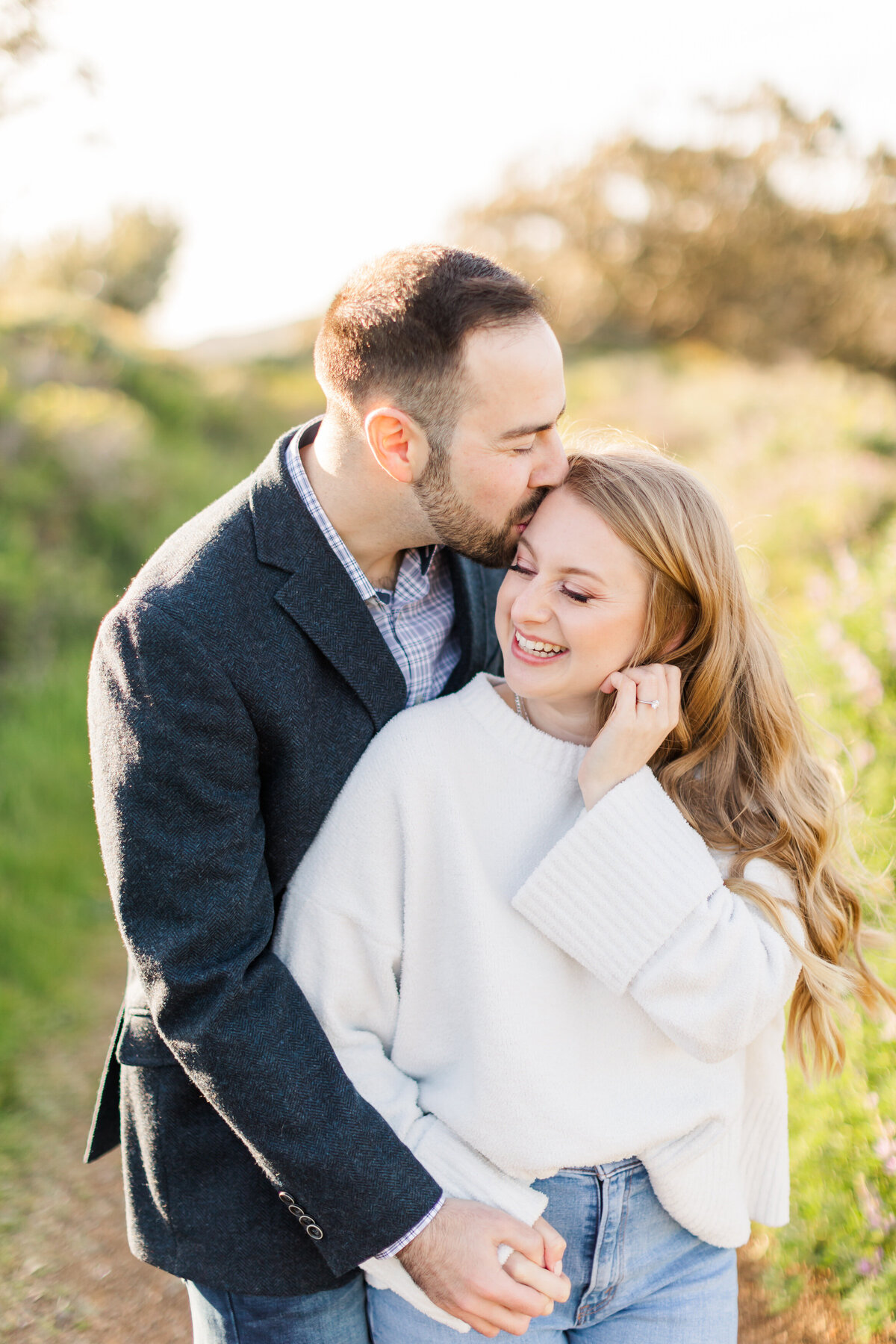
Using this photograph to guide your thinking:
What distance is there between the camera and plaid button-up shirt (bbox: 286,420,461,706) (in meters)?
2.18

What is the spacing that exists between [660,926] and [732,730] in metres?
0.55

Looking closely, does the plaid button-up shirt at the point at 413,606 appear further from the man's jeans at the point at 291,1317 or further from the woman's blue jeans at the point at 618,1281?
the man's jeans at the point at 291,1317

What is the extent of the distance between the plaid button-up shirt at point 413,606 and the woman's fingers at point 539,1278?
1.08m

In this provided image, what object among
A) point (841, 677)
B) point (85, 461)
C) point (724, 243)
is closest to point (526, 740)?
point (841, 677)

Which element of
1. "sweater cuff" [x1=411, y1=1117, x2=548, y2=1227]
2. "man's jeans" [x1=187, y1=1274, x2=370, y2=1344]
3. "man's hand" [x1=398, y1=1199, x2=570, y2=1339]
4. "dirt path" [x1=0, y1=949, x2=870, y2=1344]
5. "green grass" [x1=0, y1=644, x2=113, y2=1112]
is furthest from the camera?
"green grass" [x1=0, y1=644, x2=113, y2=1112]

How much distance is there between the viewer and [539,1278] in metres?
1.83

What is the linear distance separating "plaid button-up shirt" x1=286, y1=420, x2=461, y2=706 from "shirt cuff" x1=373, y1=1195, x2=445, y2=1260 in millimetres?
988

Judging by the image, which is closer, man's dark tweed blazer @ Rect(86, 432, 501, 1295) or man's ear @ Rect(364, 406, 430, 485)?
man's dark tweed blazer @ Rect(86, 432, 501, 1295)

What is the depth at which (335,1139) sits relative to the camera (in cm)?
188

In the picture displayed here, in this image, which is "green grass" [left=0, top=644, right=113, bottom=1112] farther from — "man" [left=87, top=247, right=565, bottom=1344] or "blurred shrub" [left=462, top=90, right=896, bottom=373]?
"blurred shrub" [left=462, top=90, right=896, bottom=373]

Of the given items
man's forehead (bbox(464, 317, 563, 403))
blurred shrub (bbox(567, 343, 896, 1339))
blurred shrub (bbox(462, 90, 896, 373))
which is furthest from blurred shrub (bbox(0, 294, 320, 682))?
blurred shrub (bbox(462, 90, 896, 373))

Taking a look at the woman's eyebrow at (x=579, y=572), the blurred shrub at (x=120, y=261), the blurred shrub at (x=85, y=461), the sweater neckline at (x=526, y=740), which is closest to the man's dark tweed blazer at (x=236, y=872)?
the sweater neckline at (x=526, y=740)

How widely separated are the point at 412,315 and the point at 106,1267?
2.81 m

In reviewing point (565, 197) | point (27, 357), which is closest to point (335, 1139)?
point (27, 357)
